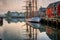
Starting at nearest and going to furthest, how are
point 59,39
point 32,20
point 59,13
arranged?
point 59,39 → point 59,13 → point 32,20

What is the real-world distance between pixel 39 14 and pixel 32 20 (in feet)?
2.76

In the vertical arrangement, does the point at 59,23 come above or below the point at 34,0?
below

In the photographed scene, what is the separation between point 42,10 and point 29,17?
1970 mm

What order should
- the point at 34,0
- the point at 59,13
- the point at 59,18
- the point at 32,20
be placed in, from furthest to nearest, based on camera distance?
the point at 32,20
the point at 34,0
the point at 59,13
the point at 59,18

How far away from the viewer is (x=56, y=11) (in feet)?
31.6

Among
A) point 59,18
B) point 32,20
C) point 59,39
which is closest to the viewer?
point 59,39

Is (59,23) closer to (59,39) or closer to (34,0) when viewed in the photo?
(34,0)

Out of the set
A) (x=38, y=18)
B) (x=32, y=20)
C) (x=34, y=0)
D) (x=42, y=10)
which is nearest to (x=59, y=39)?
(x=34, y=0)

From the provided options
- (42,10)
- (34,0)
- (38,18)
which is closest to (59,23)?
(34,0)

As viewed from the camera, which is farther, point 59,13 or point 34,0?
point 34,0

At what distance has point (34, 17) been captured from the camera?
1576 cm

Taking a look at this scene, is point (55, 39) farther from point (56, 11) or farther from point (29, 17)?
point (29, 17)

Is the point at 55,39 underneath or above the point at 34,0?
underneath

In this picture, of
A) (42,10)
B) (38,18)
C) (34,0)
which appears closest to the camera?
(34,0)
